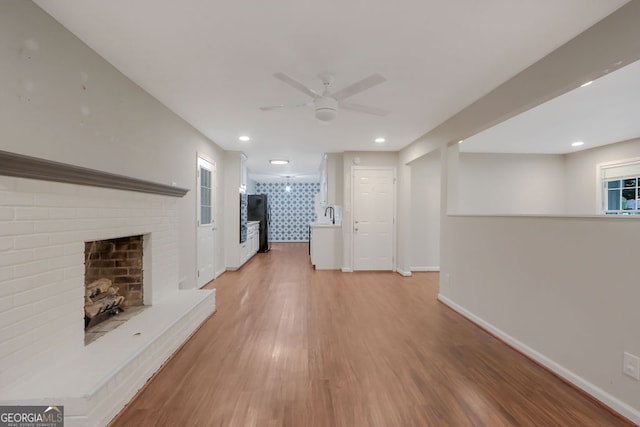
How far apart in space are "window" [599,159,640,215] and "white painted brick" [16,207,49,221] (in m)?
7.00

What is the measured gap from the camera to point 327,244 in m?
5.80

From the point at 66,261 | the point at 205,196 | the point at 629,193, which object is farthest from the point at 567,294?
the point at 205,196

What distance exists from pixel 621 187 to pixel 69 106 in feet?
23.8

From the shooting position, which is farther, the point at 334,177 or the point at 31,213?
the point at 334,177

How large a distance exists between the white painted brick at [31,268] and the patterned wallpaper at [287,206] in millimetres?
9011

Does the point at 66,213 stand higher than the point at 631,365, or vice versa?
the point at 66,213

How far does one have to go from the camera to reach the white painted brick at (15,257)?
138 centimetres

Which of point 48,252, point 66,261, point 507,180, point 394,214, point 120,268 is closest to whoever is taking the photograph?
point 48,252

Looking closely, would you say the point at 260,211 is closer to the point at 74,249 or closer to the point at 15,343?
the point at 74,249

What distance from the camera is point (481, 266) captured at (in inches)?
117

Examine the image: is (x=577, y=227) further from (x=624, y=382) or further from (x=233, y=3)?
(x=233, y=3)
